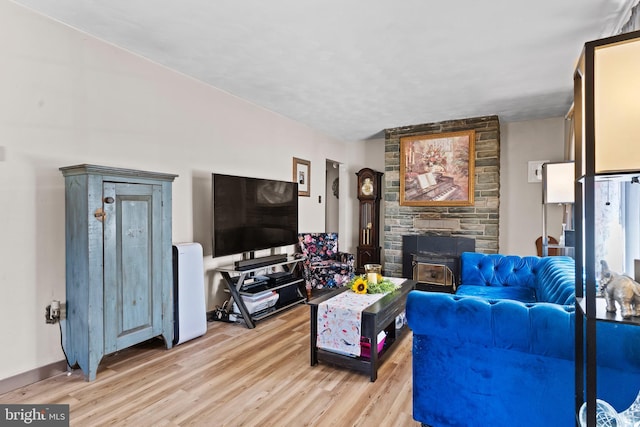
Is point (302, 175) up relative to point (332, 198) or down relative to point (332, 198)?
up

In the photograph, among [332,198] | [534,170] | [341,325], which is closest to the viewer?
[341,325]

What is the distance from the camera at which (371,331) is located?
238 cm

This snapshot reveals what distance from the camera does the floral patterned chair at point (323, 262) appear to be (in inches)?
179

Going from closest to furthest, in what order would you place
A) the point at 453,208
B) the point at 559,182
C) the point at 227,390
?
the point at 227,390
the point at 559,182
the point at 453,208

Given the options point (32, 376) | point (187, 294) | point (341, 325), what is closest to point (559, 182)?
point (341, 325)

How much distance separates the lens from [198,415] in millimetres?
1974

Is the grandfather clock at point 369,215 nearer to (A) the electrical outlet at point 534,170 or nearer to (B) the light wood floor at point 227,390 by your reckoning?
(A) the electrical outlet at point 534,170

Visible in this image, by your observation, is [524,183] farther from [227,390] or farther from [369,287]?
[227,390]

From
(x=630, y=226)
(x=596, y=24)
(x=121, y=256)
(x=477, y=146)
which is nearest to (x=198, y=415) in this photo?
(x=121, y=256)

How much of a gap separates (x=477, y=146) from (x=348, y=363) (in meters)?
3.80

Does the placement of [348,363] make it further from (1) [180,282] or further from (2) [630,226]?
(2) [630,226]

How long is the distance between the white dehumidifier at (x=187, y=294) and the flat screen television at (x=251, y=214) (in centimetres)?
31

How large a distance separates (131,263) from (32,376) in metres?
0.94

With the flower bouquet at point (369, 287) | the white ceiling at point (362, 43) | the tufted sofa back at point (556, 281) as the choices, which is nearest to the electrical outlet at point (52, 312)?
the white ceiling at point (362, 43)
